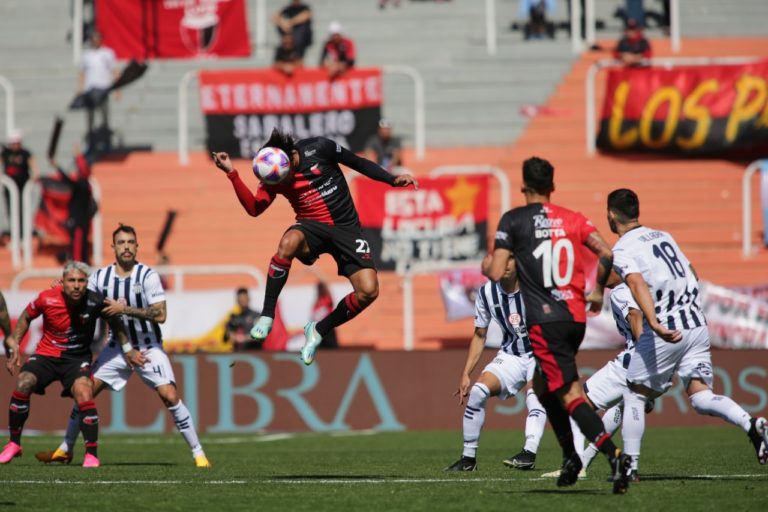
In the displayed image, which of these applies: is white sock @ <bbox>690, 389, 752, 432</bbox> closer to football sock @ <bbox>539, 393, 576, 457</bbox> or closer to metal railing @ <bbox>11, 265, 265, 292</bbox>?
football sock @ <bbox>539, 393, 576, 457</bbox>

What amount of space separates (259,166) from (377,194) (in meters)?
12.5

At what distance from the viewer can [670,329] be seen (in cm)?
1105

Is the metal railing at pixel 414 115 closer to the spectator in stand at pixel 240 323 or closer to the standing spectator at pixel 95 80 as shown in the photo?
the standing spectator at pixel 95 80

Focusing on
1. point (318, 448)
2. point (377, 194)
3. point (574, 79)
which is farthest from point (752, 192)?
point (318, 448)

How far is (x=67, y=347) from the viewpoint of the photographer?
14.6 m

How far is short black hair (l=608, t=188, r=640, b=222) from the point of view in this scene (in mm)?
10836

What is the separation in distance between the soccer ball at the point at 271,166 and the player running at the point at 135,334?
2707 millimetres

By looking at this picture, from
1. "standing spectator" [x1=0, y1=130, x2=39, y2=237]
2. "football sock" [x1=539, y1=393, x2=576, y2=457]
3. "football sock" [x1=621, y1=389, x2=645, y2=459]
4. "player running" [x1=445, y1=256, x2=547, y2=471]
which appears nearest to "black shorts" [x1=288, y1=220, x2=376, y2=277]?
"player running" [x1=445, y1=256, x2=547, y2=471]

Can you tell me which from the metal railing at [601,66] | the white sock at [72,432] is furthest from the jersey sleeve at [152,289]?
the metal railing at [601,66]

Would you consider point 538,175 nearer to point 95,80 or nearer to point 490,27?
point 490,27

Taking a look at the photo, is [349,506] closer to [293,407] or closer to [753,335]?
[293,407]

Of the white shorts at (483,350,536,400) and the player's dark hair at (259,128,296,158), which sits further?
the white shorts at (483,350,536,400)

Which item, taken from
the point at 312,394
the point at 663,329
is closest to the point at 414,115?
the point at 312,394

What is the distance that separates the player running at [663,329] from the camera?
1083 centimetres
